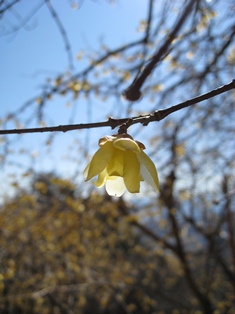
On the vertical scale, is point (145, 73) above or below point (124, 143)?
above

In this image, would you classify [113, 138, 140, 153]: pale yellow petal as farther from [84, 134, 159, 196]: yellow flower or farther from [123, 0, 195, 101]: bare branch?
[123, 0, 195, 101]: bare branch

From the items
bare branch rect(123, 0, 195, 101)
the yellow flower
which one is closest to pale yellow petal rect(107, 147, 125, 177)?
the yellow flower

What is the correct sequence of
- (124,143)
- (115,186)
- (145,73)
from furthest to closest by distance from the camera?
A: (145,73) → (115,186) → (124,143)

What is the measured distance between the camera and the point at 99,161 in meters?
0.66

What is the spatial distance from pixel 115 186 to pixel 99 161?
0.44 ft

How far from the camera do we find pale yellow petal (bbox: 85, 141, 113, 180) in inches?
26.1

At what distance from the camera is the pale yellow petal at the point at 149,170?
68 cm

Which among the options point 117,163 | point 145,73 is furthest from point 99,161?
point 145,73

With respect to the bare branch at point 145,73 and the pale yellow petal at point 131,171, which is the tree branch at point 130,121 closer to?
the pale yellow petal at point 131,171

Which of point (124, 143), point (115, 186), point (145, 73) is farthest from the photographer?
point (145, 73)

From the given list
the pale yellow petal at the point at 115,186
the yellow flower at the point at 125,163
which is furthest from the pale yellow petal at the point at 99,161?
the pale yellow petal at the point at 115,186

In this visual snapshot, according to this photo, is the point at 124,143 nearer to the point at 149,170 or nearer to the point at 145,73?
the point at 149,170

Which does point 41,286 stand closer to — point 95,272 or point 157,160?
point 95,272

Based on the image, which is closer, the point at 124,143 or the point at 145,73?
the point at 124,143
